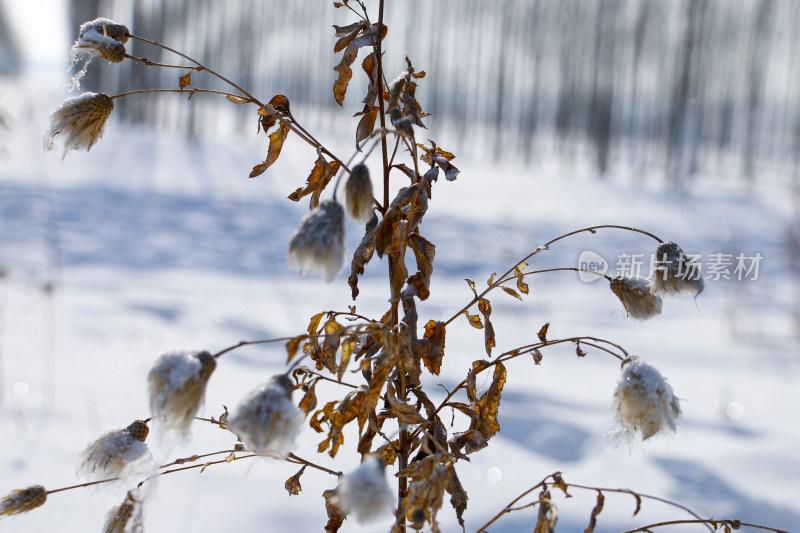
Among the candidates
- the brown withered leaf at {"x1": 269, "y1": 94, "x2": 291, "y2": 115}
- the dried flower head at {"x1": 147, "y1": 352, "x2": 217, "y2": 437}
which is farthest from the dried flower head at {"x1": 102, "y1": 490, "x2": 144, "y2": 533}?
the brown withered leaf at {"x1": 269, "y1": 94, "x2": 291, "y2": 115}

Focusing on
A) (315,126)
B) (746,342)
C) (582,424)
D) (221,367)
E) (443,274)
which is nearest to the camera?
(582,424)

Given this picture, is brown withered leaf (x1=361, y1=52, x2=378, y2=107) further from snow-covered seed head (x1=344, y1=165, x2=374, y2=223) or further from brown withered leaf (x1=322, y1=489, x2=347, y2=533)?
brown withered leaf (x1=322, y1=489, x2=347, y2=533)

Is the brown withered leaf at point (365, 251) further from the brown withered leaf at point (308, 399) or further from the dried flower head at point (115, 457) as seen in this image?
the dried flower head at point (115, 457)

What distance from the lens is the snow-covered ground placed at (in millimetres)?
1832

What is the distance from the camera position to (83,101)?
0.91m

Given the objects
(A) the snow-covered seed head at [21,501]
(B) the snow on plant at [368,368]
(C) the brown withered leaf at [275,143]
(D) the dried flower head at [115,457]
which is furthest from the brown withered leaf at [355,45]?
(A) the snow-covered seed head at [21,501]

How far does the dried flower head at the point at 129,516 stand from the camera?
0.90 m

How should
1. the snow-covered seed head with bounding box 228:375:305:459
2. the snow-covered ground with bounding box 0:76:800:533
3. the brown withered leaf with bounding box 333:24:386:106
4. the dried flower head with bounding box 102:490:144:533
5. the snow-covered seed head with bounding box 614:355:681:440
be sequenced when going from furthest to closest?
the snow-covered ground with bounding box 0:76:800:533, the brown withered leaf with bounding box 333:24:386:106, the dried flower head with bounding box 102:490:144:533, the snow-covered seed head with bounding box 614:355:681:440, the snow-covered seed head with bounding box 228:375:305:459

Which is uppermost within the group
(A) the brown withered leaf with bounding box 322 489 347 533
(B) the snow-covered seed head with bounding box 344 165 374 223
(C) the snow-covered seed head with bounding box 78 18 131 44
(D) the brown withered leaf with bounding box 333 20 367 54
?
(D) the brown withered leaf with bounding box 333 20 367 54

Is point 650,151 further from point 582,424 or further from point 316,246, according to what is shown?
point 316,246

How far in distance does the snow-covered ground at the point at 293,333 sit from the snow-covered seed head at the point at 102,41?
0.16 metres

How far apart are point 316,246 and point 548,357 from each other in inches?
122

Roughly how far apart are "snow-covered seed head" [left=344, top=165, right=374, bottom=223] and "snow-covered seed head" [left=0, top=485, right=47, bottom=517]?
1.87ft

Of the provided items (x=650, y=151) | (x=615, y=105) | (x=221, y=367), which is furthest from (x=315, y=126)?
(x=221, y=367)
